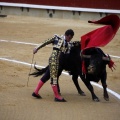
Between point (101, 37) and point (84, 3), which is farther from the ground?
point (101, 37)

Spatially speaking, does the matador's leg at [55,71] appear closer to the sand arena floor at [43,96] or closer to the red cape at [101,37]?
the sand arena floor at [43,96]

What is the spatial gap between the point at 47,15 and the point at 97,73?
1645 centimetres

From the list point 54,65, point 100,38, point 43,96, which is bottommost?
point 43,96

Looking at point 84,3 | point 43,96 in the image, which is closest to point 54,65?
point 43,96

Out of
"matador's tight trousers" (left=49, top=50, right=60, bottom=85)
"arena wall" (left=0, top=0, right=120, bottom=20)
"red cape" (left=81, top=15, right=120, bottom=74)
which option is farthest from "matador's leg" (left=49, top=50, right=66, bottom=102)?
"arena wall" (left=0, top=0, right=120, bottom=20)

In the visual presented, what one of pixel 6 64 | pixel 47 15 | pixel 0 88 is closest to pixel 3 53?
pixel 6 64

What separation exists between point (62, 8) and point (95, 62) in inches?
654

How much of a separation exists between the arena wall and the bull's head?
1556 centimetres

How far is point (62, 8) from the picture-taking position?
75.3ft

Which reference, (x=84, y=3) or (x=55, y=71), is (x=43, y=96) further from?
(x=84, y=3)

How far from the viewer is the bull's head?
652cm

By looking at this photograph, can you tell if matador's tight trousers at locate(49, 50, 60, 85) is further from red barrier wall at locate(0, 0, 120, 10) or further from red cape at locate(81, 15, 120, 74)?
red barrier wall at locate(0, 0, 120, 10)

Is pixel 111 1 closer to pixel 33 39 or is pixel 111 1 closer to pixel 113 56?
pixel 33 39

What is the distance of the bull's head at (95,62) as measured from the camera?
652cm
